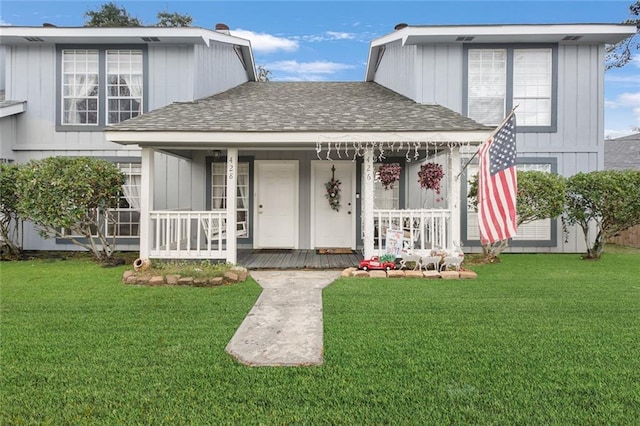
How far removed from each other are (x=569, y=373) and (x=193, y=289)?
4727 mm

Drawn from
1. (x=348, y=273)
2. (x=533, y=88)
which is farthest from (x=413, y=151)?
(x=348, y=273)

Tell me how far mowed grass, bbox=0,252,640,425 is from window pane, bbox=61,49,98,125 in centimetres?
565

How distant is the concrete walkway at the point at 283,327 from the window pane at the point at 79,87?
686 cm

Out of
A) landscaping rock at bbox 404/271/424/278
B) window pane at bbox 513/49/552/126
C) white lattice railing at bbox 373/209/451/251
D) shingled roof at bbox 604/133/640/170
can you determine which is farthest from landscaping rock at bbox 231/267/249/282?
shingled roof at bbox 604/133/640/170

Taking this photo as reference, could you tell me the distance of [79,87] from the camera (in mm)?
9625

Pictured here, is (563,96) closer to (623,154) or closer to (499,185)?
(499,185)

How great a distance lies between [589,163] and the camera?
31.6 ft

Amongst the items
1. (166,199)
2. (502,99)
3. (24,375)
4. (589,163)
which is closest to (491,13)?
(502,99)

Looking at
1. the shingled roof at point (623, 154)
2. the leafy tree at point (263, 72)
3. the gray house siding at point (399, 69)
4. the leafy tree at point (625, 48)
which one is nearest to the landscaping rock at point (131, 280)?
the gray house siding at point (399, 69)

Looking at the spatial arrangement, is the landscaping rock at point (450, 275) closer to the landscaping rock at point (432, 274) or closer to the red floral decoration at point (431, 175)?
the landscaping rock at point (432, 274)

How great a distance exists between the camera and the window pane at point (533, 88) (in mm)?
9586

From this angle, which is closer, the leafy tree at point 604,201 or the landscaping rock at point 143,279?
the landscaping rock at point 143,279

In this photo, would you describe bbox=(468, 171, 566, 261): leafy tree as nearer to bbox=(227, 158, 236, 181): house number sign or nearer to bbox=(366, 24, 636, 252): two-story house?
bbox=(366, 24, 636, 252): two-story house

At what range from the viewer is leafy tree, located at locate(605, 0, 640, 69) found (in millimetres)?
15008
